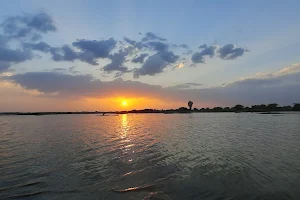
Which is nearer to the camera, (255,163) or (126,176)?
(126,176)

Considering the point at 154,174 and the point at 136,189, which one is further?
the point at 154,174

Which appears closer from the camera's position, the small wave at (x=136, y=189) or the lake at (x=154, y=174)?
the lake at (x=154, y=174)

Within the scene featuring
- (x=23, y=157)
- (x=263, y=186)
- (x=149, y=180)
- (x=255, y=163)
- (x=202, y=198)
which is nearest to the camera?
(x=202, y=198)

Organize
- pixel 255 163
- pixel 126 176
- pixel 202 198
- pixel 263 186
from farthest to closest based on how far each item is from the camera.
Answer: pixel 255 163 < pixel 126 176 < pixel 263 186 < pixel 202 198

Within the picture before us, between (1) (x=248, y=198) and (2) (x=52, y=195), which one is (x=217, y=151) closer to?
(1) (x=248, y=198)

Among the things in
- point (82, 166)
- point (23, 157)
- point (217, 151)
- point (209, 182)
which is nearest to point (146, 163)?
point (82, 166)

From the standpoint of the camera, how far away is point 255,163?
19609 millimetres

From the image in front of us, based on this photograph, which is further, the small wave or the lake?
the small wave

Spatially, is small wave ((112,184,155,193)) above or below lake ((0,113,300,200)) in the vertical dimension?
below

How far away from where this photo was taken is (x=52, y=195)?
12.9 metres

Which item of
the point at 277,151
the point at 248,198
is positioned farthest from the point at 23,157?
the point at 277,151

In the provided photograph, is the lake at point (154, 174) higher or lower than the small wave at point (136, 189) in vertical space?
higher

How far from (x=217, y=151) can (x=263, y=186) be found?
11060 millimetres

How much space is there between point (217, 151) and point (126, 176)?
1212 centimetres
